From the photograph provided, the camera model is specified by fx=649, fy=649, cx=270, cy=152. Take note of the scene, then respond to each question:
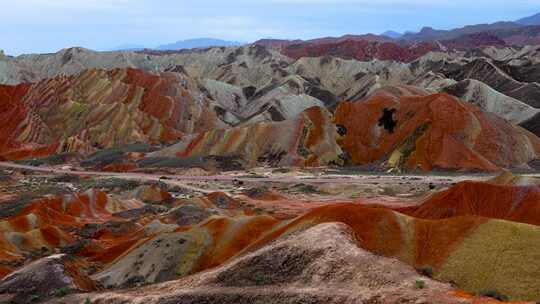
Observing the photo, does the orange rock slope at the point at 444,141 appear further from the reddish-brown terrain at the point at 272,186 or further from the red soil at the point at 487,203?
the red soil at the point at 487,203

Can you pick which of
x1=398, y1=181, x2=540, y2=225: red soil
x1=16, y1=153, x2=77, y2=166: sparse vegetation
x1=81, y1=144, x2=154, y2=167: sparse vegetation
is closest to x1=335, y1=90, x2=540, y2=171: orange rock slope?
x1=81, y1=144, x2=154, y2=167: sparse vegetation

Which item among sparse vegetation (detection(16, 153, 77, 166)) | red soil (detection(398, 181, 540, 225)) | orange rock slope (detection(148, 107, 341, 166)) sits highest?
red soil (detection(398, 181, 540, 225))

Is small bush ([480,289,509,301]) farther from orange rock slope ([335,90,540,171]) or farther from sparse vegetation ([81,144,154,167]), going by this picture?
sparse vegetation ([81,144,154,167])

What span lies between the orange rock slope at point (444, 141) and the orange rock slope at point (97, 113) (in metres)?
43.5

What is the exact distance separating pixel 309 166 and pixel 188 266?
56.1 m

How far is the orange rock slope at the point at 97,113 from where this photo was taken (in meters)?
117

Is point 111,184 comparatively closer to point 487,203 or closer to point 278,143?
point 278,143

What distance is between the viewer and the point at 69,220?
57.1 m

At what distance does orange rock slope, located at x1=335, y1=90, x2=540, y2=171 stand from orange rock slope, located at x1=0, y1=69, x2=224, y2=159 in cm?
4346

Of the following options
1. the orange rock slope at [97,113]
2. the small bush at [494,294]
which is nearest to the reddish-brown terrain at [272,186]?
the small bush at [494,294]

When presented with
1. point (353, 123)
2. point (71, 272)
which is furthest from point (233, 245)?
point (353, 123)

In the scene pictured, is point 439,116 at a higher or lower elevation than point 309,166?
higher

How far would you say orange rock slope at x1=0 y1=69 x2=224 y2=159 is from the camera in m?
117

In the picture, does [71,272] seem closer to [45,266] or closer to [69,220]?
[45,266]
